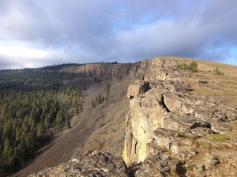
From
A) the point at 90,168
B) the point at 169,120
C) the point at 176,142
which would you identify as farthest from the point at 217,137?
the point at 90,168

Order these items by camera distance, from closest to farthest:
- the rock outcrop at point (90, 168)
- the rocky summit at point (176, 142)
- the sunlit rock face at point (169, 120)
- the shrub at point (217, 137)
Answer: the rock outcrop at point (90, 168) < the rocky summit at point (176, 142) < the sunlit rock face at point (169, 120) < the shrub at point (217, 137)

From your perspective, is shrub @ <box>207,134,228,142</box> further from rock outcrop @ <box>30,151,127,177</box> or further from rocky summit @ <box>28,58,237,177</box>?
rock outcrop @ <box>30,151,127,177</box>

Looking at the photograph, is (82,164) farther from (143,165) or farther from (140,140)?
(140,140)

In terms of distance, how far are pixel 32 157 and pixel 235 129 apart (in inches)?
5845

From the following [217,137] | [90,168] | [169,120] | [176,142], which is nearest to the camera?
[90,168]

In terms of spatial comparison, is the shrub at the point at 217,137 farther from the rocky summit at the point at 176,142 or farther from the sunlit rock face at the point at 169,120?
the sunlit rock face at the point at 169,120

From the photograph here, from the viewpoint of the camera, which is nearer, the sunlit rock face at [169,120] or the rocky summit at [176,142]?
the rocky summit at [176,142]

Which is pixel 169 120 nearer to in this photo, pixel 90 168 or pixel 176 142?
pixel 176 142

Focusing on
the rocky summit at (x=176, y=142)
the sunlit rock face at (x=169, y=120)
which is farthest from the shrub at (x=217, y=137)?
the sunlit rock face at (x=169, y=120)

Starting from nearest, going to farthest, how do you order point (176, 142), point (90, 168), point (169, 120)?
point (90, 168) < point (176, 142) < point (169, 120)

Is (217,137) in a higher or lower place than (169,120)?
lower

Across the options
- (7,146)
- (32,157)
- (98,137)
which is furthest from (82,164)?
(32,157)

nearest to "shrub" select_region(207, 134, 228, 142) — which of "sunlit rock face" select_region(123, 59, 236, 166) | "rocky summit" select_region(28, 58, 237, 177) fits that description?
"rocky summit" select_region(28, 58, 237, 177)

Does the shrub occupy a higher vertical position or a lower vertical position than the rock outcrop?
higher
